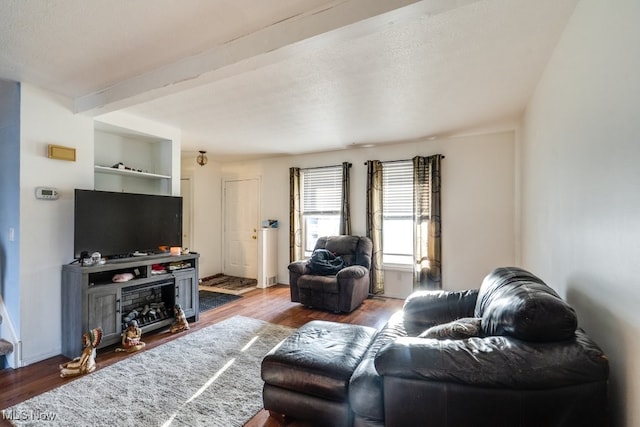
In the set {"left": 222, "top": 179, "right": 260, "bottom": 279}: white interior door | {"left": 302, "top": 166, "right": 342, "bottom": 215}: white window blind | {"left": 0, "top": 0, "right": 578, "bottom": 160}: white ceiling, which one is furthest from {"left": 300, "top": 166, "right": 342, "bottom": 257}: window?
{"left": 0, "top": 0, "right": 578, "bottom": 160}: white ceiling

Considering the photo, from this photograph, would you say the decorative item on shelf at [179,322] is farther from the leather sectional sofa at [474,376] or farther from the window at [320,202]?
the window at [320,202]

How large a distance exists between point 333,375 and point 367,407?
10.2 inches

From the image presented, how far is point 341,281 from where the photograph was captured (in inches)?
153

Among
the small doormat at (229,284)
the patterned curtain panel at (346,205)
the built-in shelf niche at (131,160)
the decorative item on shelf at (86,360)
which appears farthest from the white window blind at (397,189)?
the decorative item on shelf at (86,360)

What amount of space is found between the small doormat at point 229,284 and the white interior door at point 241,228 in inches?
8.9

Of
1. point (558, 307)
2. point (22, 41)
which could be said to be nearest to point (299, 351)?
point (558, 307)

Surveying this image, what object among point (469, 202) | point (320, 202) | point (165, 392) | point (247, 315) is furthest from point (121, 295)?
point (469, 202)

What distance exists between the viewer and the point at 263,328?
341 cm

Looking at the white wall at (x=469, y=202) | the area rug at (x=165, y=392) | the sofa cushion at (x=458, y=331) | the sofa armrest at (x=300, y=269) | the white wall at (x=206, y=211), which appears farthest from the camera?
the white wall at (x=206, y=211)

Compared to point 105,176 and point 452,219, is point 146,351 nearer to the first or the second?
point 105,176

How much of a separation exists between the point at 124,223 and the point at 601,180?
150 inches

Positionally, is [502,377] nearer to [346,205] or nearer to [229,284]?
[346,205]

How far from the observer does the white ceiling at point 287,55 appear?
5.31ft

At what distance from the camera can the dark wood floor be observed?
220 centimetres
